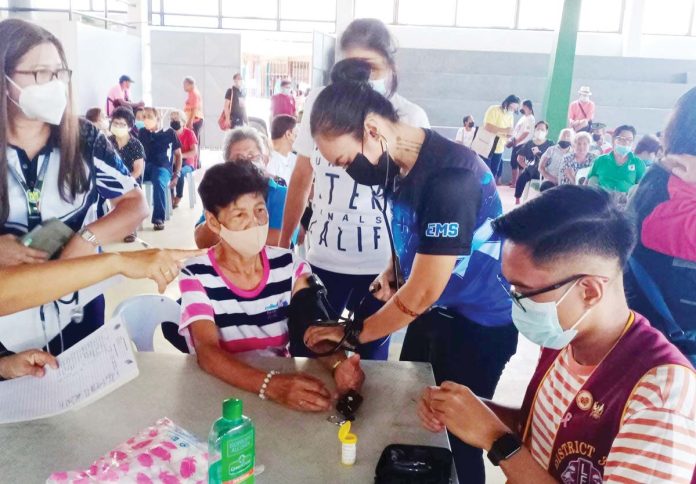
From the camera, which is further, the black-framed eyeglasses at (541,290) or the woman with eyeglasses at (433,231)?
the woman with eyeglasses at (433,231)

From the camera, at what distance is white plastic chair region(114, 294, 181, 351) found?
72.9 inches

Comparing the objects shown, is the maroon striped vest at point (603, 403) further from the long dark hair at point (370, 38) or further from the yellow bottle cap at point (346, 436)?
the long dark hair at point (370, 38)

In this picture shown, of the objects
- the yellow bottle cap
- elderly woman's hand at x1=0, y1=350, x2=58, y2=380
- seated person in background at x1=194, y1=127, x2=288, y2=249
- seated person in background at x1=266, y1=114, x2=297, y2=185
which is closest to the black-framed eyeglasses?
the yellow bottle cap

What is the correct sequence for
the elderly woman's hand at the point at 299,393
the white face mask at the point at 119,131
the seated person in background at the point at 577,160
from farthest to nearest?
the seated person in background at the point at 577,160, the white face mask at the point at 119,131, the elderly woman's hand at the point at 299,393

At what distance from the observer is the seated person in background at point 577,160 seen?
6.05 metres

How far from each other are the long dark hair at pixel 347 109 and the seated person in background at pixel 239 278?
0.36 m

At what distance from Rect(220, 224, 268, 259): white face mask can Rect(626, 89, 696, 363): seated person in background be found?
3.38 feet

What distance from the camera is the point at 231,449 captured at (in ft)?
3.22

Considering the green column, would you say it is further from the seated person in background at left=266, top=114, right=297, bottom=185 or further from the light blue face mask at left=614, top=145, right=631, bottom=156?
the seated person in background at left=266, top=114, right=297, bottom=185

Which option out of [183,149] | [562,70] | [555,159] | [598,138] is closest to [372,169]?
[555,159]

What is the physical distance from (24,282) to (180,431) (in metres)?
0.43

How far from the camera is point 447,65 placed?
1275 cm

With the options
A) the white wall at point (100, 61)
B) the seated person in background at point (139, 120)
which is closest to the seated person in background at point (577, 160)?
the seated person in background at point (139, 120)

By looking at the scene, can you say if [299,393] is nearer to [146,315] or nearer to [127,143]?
[146,315]
